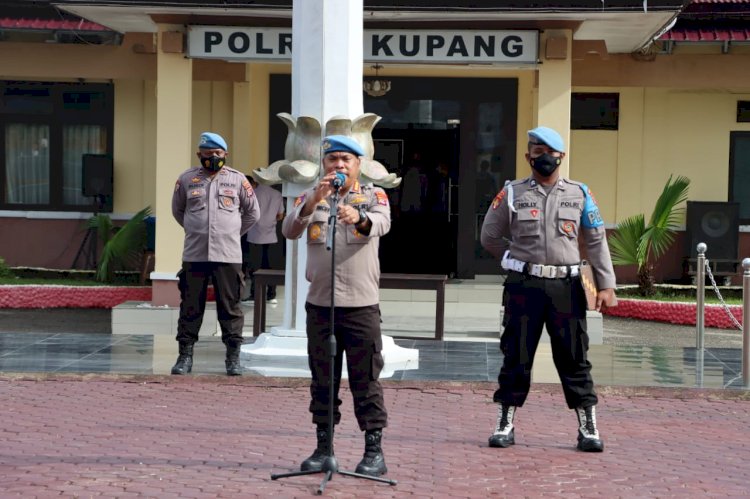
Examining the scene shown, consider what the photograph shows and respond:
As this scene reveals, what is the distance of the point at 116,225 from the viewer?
66.3 ft

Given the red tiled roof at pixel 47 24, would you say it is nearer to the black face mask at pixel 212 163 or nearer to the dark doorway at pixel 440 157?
the dark doorway at pixel 440 157

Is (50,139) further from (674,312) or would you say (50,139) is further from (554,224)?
(554,224)

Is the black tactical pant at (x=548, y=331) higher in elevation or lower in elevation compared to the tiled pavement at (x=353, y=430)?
higher

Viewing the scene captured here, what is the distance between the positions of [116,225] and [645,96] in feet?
25.9

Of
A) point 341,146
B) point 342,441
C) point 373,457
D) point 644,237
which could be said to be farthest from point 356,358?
point 644,237

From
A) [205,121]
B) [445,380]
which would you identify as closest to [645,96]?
[205,121]

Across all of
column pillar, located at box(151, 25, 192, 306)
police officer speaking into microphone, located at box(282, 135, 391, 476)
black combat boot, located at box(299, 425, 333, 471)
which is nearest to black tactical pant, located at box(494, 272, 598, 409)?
police officer speaking into microphone, located at box(282, 135, 391, 476)

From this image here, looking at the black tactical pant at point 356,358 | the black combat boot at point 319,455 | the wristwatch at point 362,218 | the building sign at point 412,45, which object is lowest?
the black combat boot at point 319,455

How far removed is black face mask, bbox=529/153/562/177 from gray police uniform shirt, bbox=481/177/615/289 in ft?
0.38

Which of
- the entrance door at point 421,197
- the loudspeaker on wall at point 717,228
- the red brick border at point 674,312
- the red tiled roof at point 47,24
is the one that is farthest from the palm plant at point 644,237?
the red tiled roof at point 47,24

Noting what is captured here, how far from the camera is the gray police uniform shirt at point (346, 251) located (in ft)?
24.6

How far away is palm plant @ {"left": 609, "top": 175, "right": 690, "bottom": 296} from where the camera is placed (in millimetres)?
17875

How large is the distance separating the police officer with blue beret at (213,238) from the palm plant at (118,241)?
24.9ft

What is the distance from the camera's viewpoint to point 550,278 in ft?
27.2
